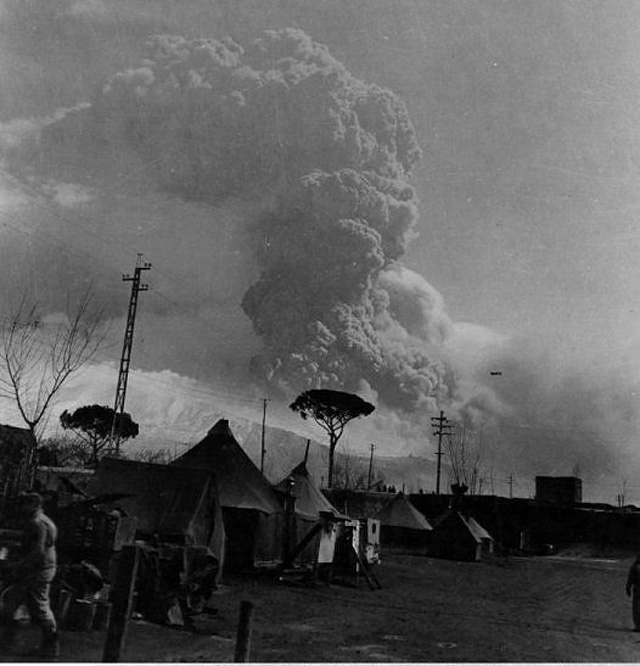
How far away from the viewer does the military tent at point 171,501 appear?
12.2 metres

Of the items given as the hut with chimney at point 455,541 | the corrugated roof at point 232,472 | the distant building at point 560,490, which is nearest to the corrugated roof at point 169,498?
the corrugated roof at point 232,472

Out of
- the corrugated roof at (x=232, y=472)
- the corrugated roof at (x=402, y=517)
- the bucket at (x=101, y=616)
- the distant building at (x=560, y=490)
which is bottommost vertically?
the bucket at (x=101, y=616)

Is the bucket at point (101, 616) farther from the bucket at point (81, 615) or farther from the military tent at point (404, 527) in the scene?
the military tent at point (404, 527)

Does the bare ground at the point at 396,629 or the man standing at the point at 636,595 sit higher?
the man standing at the point at 636,595

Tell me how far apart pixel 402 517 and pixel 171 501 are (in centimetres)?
2428

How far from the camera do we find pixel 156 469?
43.8 ft

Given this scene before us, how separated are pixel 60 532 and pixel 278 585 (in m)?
6.91

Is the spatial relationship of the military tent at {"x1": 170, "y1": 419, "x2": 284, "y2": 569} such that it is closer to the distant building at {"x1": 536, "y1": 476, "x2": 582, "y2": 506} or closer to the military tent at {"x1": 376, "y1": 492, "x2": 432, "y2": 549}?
the military tent at {"x1": 376, "y1": 492, "x2": 432, "y2": 549}

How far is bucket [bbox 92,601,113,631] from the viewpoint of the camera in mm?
7965

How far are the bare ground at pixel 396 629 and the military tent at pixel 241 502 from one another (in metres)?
1.52

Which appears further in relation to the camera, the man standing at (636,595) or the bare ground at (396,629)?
the man standing at (636,595)

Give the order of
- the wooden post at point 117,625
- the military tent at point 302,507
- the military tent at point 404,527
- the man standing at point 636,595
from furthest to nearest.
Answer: the military tent at point 404,527
the military tent at point 302,507
the man standing at point 636,595
the wooden post at point 117,625

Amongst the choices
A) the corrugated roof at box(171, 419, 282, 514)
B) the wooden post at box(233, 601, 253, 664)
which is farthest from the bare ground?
the corrugated roof at box(171, 419, 282, 514)

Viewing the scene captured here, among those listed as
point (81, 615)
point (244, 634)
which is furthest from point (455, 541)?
point (244, 634)
